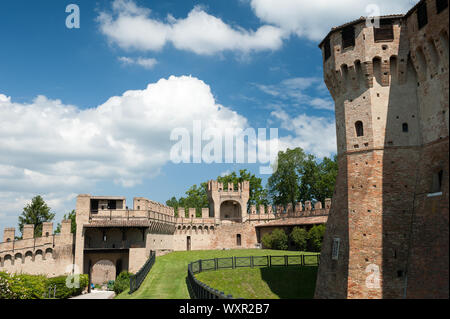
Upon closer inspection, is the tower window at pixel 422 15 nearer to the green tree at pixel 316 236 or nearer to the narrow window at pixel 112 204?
the green tree at pixel 316 236

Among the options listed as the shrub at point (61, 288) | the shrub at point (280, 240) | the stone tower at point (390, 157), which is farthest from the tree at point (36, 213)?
the stone tower at point (390, 157)

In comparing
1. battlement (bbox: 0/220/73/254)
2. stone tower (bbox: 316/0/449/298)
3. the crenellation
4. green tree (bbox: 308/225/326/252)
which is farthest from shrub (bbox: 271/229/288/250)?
the crenellation

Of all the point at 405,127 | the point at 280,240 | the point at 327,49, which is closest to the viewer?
the point at 405,127

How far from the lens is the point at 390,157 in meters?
20.0

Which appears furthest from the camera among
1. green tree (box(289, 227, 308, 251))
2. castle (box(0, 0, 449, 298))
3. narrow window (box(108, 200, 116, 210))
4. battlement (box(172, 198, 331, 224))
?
battlement (box(172, 198, 331, 224))

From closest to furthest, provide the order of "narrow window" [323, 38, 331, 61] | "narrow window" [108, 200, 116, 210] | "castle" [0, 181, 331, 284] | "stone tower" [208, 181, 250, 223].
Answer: "narrow window" [323, 38, 331, 61] → "castle" [0, 181, 331, 284] → "narrow window" [108, 200, 116, 210] → "stone tower" [208, 181, 250, 223]

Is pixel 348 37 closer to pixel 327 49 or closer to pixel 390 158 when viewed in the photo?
pixel 327 49

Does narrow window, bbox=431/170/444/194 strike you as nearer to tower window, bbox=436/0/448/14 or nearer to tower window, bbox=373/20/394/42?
tower window, bbox=436/0/448/14

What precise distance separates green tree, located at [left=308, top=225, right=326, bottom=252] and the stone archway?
26754mm

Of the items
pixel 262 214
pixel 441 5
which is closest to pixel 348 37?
pixel 441 5

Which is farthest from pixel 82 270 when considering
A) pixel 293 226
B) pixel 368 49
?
pixel 368 49

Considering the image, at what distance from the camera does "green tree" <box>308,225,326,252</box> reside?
41031 mm

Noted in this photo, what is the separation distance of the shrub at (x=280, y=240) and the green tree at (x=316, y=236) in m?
4.69

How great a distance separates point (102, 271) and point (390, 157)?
1638 inches
